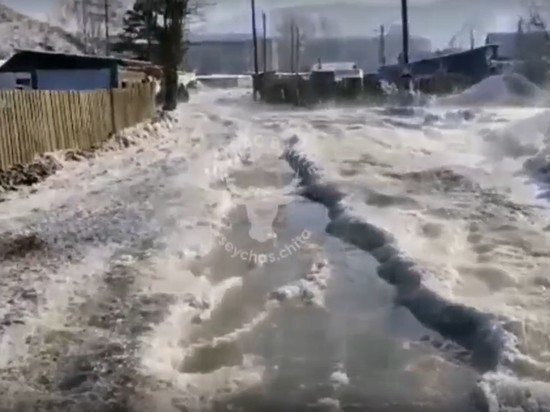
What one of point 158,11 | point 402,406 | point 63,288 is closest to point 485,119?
point 158,11

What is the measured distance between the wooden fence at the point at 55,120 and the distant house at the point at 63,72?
430 centimetres

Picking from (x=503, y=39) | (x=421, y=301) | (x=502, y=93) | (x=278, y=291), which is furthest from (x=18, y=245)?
(x=502, y=93)

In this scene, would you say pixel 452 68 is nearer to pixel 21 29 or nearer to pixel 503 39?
pixel 503 39

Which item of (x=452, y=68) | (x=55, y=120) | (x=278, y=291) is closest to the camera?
(x=278, y=291)

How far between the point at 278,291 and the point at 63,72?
21594 mm

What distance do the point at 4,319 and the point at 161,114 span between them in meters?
23.8

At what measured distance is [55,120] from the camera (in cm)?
1564

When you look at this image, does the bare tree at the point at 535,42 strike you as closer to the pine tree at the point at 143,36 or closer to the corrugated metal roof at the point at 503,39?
the corrugated metal roof at the point at 503,39

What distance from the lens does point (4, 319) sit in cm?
579

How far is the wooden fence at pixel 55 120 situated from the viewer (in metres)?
13.4

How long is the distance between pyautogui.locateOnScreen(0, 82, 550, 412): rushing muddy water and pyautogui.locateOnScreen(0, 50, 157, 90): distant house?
12729 mm

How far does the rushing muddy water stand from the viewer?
→ 181 inches

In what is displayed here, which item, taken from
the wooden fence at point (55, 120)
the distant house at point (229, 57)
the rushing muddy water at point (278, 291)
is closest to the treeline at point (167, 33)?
the distant house at point (229, 57)

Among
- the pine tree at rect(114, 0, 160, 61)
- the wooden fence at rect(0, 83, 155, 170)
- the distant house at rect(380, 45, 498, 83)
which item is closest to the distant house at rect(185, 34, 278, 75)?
the pine tree at rect(114, 0, 160, 61)
